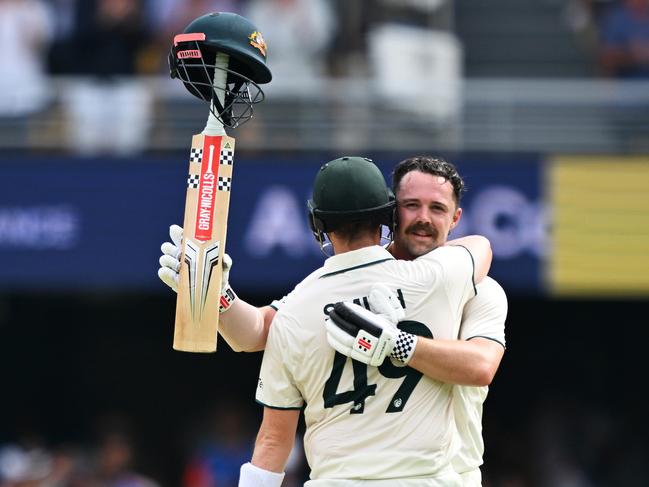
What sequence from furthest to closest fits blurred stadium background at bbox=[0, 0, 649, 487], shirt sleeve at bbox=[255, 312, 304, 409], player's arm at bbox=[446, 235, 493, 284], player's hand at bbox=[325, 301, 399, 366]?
blurred stadium background at bbox=[0, 0, 649, 487]
player's arm at bbox=[446, 235, 493, 284]
shirt sleeve at bbox=[255, 312, 304, 409]
player's hand at bbox=[325, 301, 399, 366]

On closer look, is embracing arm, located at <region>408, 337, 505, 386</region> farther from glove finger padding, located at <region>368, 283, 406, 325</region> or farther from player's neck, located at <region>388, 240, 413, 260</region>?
player's neck, located at <region>388, 240, 413, 260</region>

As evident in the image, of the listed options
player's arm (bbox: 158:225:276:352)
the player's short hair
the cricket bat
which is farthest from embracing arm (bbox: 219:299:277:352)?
the player's short hair

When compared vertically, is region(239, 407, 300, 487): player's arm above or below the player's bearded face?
below

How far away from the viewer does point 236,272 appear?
31.8ft

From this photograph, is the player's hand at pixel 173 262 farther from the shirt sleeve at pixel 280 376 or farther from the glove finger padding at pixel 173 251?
the shirt sleeve at pixel 280 376

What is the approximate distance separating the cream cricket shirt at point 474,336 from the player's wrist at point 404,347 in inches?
12.3

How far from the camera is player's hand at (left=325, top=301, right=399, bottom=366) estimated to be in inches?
154

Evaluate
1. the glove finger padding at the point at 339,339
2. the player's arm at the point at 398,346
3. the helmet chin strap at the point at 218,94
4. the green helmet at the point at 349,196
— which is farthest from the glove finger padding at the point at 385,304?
the helmet chin strap at the point at 218,94

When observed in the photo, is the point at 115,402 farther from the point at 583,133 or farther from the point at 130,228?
the point at 583,133

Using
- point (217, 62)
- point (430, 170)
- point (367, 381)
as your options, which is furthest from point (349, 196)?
point (217, 62)

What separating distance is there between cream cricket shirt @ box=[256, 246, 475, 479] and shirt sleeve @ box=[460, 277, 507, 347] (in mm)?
66

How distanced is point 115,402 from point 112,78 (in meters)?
3.57

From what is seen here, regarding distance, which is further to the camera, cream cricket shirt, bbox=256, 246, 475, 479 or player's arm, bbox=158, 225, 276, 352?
player's arm, bbox=158, 225, 276, 352

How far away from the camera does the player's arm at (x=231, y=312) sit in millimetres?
4332
